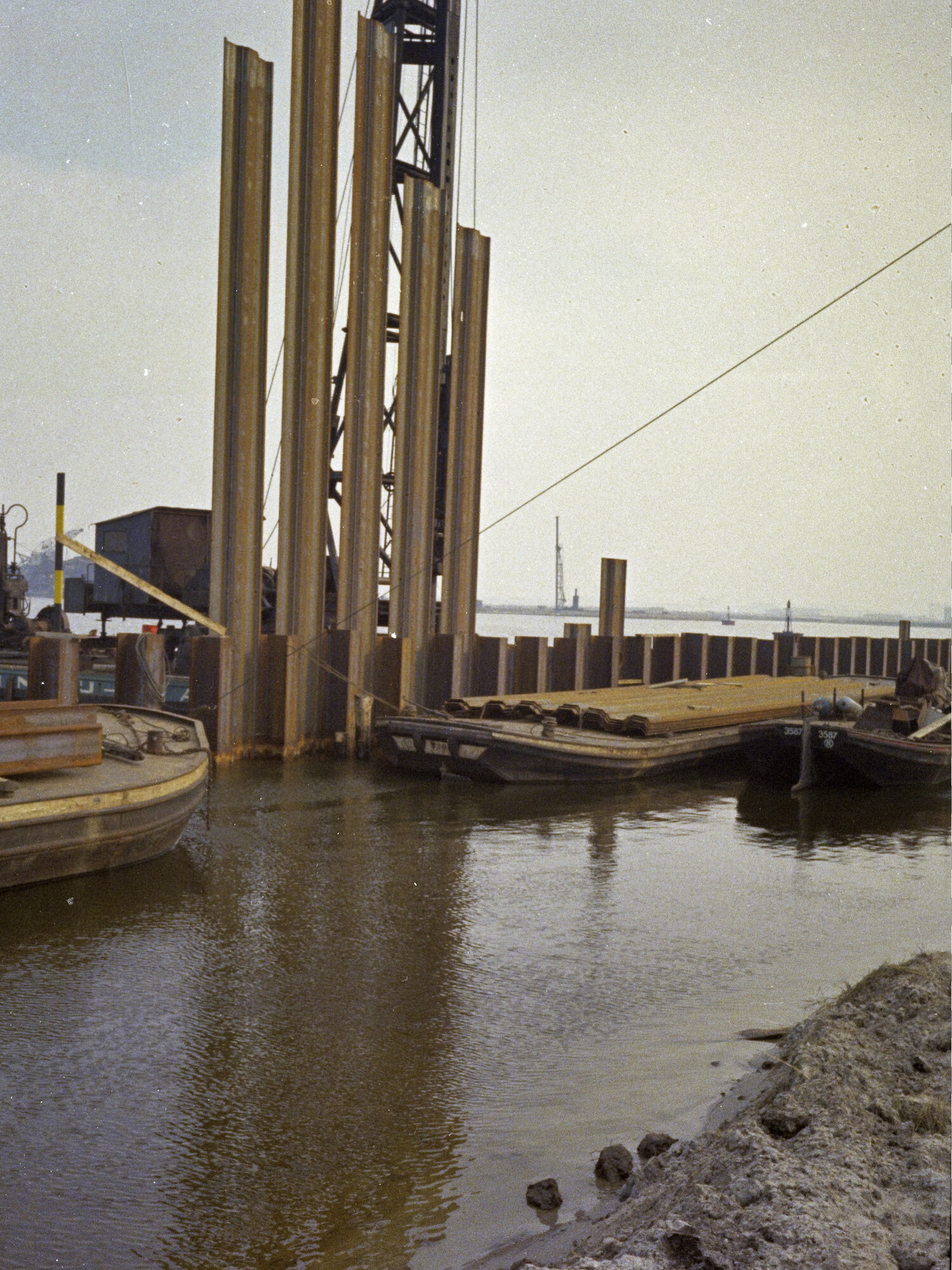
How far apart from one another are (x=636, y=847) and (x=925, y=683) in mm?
8085

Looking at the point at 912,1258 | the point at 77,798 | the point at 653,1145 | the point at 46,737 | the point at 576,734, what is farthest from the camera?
the point at 576,734

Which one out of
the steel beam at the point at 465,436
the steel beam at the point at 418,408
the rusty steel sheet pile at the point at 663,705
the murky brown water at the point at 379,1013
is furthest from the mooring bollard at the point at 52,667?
the steel beam at the point at 465,436

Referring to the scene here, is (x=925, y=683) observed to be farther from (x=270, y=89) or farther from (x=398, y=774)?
(x=270, y=89)

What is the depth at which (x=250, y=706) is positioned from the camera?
17.3 m

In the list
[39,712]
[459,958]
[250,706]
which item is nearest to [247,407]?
[250,706]

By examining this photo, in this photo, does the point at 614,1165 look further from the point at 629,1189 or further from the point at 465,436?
the point at 465,436

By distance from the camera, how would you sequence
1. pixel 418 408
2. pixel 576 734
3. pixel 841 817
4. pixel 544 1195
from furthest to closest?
pixel 418 408 → pixel 576 734 → pixel 841 817 → pixel 544 1195

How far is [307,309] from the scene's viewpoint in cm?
1806

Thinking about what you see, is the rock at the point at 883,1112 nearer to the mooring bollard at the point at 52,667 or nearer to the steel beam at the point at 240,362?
the mooring bollard at the point at 52,667

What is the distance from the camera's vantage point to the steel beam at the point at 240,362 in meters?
17.0

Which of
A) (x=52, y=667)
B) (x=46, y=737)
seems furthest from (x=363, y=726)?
(x=46, y=737)

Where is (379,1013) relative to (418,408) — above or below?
below

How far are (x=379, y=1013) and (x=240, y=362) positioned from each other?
12274 mm

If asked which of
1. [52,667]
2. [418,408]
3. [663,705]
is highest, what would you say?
[418,408]
